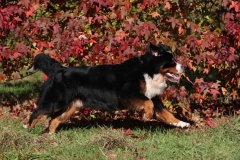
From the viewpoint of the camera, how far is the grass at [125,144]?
15.2 ft

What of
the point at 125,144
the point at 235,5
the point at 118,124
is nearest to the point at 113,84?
the point at 118,124

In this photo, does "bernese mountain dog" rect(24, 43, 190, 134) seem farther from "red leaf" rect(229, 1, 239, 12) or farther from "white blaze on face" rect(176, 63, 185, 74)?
A: "red leaf" rect(229, 1, 239, 12)

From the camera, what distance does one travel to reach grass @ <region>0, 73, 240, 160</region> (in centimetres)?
463

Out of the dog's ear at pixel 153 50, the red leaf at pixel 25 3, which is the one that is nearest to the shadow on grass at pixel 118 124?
the dog's ear at pixel 153 50

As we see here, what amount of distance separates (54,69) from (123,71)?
3.15 ft

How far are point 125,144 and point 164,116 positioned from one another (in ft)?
4.62

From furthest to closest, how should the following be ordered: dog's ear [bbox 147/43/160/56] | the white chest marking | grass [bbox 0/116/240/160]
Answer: the white chest marking < dog's ear [bbox 147/43/160/56] < grass [bbox 0/116/240/160]

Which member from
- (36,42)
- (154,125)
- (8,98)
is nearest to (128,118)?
(154,125)

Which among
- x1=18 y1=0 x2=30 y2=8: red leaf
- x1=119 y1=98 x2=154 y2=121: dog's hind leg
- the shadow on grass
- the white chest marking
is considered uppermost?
x1=18 y1=0 x2=30 y2=8: red leaf

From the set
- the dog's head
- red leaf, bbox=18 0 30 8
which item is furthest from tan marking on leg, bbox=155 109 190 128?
red leaf, bbox=18 0 30 8

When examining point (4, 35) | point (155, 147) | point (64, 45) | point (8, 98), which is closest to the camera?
point (155, 147)

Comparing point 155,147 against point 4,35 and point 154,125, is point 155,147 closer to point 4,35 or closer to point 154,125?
point 154,125

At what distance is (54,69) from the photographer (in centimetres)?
612

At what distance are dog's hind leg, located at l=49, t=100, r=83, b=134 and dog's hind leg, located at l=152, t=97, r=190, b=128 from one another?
3.51 ft
